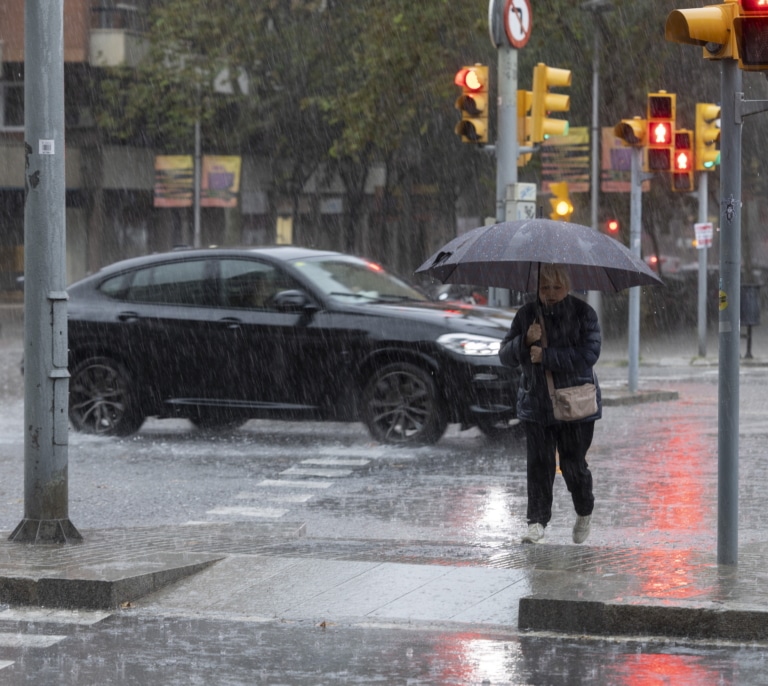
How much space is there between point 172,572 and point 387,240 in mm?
45488

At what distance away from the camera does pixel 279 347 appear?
13617mm

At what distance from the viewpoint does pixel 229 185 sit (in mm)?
43062

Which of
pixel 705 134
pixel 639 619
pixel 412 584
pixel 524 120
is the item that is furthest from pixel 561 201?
pixel 639 619

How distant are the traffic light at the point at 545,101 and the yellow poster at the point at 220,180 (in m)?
25.0

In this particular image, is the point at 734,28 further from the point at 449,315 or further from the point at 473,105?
the point at 473,105

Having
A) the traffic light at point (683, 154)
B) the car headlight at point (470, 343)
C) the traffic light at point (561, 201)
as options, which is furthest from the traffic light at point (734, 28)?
the traffic light at point (561, 201)

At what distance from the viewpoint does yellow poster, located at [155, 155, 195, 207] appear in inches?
1694

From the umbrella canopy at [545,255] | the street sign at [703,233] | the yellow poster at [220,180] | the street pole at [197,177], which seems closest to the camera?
the umbrella canopy at [545,255]

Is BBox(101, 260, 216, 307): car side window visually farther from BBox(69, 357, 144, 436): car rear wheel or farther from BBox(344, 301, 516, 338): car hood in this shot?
BBox(344, 301, 516, 338): car hood

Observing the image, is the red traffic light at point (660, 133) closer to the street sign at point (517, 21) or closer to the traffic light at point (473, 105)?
the street sign at point (517, 21)

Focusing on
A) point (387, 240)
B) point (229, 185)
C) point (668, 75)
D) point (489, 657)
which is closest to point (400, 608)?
point (489, 657)

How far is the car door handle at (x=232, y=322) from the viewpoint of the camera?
13.8 m

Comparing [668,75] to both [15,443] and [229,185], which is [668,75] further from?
[15,443]

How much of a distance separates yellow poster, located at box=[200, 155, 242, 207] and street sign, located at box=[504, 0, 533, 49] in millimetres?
24963
